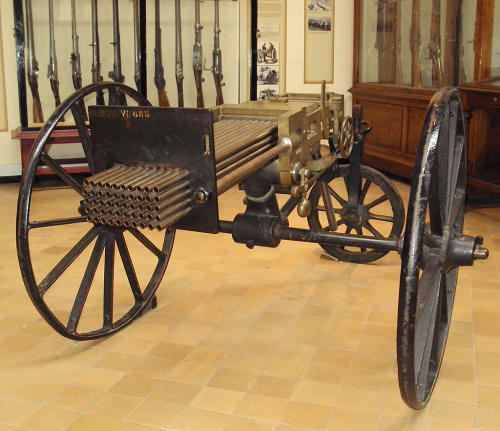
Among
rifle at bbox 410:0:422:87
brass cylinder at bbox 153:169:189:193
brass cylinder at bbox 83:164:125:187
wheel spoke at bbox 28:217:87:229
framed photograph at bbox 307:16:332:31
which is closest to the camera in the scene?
brass cylinder at bbox 153:169:189:193

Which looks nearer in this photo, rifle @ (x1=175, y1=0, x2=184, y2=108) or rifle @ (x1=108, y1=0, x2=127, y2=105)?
rifle @ (x1=108, y1=0, x2=127, y2=105)

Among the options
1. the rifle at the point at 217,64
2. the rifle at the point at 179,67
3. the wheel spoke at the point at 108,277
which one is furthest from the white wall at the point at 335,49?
the wheel spoke at the point at 108,277

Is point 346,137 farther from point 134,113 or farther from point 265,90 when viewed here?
point 265,90

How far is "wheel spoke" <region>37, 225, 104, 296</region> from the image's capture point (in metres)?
2.54

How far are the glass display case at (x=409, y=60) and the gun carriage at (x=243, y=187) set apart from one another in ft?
7.58

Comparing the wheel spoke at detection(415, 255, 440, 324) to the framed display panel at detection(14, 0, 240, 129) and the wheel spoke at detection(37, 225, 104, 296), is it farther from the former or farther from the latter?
the framed display panel at detection(14, 0, 240, 129)

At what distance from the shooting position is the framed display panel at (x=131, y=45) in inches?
236

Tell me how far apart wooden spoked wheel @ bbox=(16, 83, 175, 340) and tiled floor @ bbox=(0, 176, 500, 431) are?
0.08 metres

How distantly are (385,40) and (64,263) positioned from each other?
15.1 ft

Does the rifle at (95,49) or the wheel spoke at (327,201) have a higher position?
the rifle at (95,49)

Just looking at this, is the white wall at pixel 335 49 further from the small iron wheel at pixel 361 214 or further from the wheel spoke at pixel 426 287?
the wheel spoke at pixel 426 287

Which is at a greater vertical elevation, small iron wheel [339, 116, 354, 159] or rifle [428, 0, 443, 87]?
rifle [428, 0, 443, 87]

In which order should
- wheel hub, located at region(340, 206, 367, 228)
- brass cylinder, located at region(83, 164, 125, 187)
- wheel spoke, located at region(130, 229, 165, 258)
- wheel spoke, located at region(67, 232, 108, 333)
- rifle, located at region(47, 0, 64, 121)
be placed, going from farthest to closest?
rifle, located at region(47, 0, 64, 121) → wheel hub, located at region(340, 206, 367, 228) → wheel spoke, located at region(130, 229, 165, 258) → wheel spoke, located at region(67, 232, 108, 333) → brass cylinder, located at region(83, 164, 125, 187)

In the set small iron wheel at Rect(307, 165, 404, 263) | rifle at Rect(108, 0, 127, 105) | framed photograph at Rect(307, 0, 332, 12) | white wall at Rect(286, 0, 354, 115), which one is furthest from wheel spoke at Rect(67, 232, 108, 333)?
framed photograph at Rect(307, 0, 332, 12)
